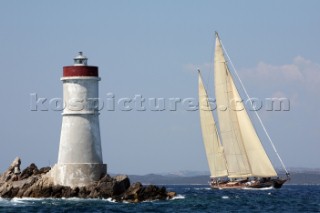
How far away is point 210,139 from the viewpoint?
6625 centimetres

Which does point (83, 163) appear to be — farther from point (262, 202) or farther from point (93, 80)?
point (262, 202)

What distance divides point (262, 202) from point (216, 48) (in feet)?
62.2

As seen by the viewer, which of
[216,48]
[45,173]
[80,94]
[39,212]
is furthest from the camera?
[216,48]

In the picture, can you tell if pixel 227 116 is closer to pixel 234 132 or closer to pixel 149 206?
pixel 234 132

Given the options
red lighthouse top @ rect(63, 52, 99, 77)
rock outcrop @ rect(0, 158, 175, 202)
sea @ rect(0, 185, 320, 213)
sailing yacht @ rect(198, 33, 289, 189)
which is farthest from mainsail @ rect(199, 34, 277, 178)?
red lighthouse top @ rect(63, 52, 99, 77)

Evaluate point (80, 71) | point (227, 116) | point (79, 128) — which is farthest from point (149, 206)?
point (227, 116)

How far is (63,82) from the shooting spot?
153ft

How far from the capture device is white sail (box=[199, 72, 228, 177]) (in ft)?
213

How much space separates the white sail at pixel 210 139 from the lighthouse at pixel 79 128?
63.8 ft

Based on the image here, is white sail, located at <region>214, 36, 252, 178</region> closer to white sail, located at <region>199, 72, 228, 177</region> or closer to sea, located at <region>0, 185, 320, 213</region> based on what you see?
white sail, located at <region>199, 72, 228, 177</region>

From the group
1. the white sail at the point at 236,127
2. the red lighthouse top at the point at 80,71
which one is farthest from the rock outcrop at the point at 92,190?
the white sail at the point at 236,127

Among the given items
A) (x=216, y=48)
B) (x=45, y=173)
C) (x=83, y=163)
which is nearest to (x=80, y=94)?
(x=83, y=163)

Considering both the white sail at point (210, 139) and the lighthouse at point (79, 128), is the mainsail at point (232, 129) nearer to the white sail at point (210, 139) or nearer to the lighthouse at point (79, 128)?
the white sail at point (210, 139)

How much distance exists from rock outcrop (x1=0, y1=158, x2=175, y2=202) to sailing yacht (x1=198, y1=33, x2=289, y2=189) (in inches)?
632
